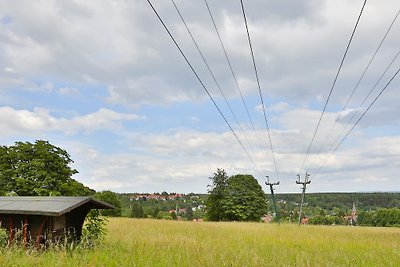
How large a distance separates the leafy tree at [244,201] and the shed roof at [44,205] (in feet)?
168

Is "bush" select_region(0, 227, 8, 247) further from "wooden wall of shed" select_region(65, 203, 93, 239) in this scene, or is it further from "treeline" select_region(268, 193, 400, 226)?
"treeline" select_region(268, 193, 400, 226)

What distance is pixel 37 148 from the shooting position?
118ft

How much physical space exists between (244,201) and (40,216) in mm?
53576

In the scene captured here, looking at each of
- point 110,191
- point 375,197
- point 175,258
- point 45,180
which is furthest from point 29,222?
point 375,197

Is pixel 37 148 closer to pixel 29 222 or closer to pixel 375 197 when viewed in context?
pixel 29 222

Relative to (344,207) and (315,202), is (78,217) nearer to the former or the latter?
(315,202)

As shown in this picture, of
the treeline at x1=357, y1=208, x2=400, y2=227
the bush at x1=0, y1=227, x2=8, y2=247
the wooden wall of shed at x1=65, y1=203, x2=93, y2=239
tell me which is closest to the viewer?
the bush at x1=0, y1=227, x2=8, y2=247

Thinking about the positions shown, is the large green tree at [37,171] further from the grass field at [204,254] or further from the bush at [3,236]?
the bush at [3,236]

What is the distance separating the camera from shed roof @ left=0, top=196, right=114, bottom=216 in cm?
1055

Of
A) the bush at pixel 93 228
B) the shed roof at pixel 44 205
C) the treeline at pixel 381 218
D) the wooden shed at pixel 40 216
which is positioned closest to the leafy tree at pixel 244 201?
the treeline at pixel 381 218

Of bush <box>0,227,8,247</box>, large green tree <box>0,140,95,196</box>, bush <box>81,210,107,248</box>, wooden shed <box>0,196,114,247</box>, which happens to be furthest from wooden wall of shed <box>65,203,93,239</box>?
large green tree <box>0,140,95,196</box>

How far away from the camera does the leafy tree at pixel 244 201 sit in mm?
62416

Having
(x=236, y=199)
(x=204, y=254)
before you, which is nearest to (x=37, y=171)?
(x=204, y=254)

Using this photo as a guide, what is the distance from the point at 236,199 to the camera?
62906 mm
